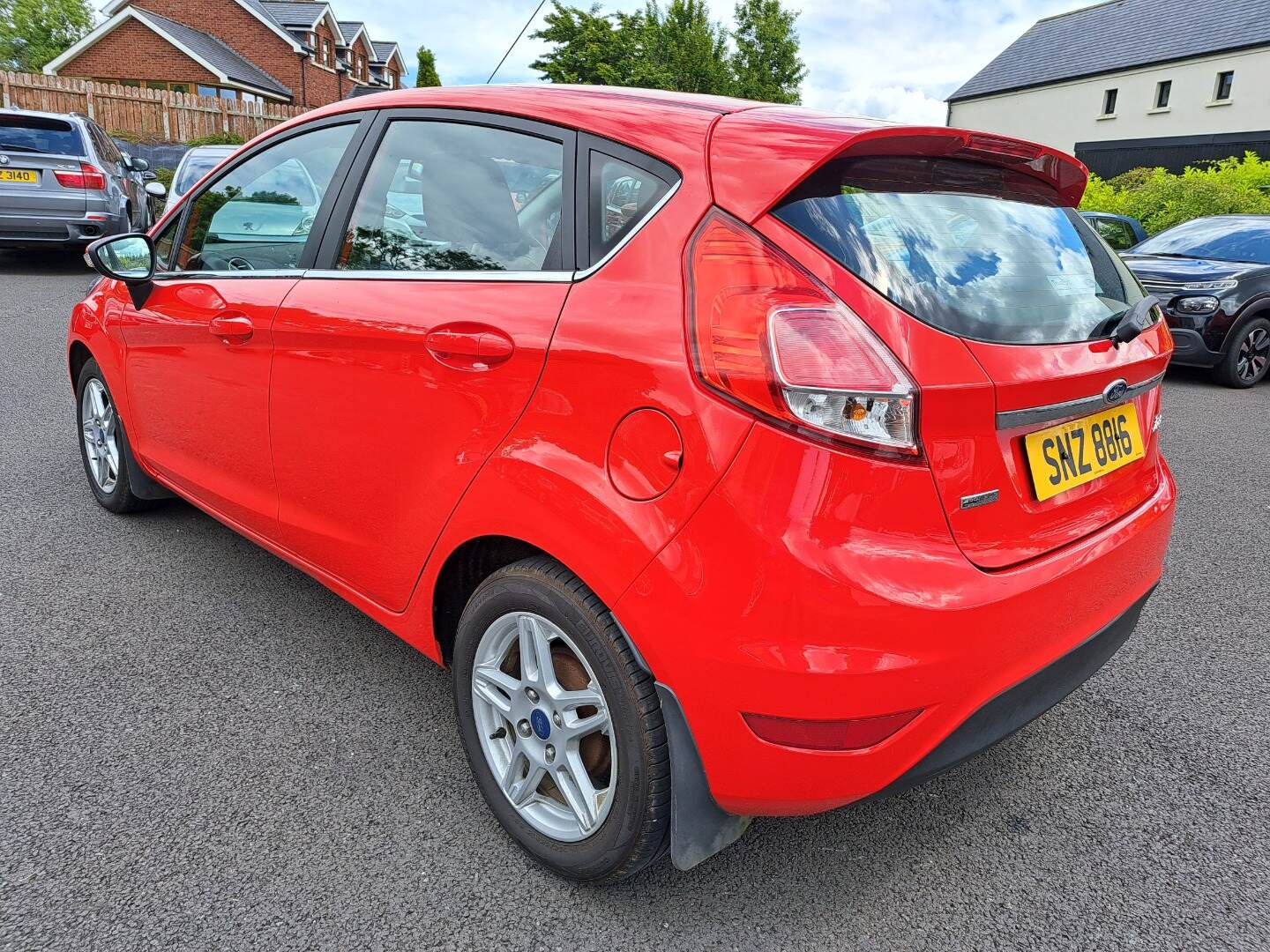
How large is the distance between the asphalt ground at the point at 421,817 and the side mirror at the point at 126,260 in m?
1.10

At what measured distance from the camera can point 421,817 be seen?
86.0 inches

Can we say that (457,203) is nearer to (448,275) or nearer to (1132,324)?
(448,275)

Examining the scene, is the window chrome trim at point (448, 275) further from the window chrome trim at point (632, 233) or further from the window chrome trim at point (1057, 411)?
the window chrome trim at point (1057, 411)

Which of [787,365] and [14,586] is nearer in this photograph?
[787,365]

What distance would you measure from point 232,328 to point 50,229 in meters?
10.9

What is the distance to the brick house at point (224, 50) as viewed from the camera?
38.3 m

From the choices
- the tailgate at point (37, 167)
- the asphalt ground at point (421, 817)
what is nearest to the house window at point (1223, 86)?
the tailgate at point (37, 167)

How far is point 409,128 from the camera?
8.00 ft

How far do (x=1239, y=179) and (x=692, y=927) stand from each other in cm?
2054

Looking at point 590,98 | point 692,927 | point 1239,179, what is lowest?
point 692,927

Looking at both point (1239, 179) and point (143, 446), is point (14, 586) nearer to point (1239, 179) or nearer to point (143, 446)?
point (143, 446)

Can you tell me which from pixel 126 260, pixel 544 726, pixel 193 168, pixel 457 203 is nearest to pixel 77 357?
pixel 126 260

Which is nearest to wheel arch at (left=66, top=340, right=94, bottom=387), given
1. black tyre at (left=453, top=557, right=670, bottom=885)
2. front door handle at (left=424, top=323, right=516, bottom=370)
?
front door handle at (left=424, top=323, right=516, bottom=370)

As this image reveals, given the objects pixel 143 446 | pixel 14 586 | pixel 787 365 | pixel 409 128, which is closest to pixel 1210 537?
pixel 787 365
